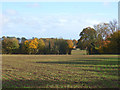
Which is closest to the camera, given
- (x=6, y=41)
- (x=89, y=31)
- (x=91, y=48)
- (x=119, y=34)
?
(x=119, y=34)

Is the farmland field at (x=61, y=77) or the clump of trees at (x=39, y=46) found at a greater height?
the clump of trees at (x=39, y=46)

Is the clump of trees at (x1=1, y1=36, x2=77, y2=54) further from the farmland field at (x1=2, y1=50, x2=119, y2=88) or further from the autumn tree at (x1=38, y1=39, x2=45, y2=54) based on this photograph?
the farmland field at (x1=2, y1=50, x2=119, y2=88)

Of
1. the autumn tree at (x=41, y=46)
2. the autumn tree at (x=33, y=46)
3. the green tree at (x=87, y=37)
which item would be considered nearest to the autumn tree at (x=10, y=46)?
the autumn tree at (x=33, y=46)

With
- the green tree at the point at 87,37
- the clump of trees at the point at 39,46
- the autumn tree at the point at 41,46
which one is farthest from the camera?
the clump of trees at the point at 39,46

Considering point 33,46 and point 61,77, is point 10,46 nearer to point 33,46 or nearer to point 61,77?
point 33,46

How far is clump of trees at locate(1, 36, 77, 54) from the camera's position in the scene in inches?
2618

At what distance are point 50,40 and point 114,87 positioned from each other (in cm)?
6240

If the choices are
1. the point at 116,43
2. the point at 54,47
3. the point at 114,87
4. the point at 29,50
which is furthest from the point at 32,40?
the point at 114,87

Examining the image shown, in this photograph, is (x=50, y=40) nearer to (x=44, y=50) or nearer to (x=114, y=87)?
(x=44, y=50)

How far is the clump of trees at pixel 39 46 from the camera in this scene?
218 feet

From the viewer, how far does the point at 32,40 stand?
68.9m

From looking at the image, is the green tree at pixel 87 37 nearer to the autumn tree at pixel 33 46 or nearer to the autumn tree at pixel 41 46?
the autumn tree at pixel 41 46

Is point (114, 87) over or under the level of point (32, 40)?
under

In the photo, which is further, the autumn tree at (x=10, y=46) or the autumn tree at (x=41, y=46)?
the autumn tree at (x=41, y=46)
